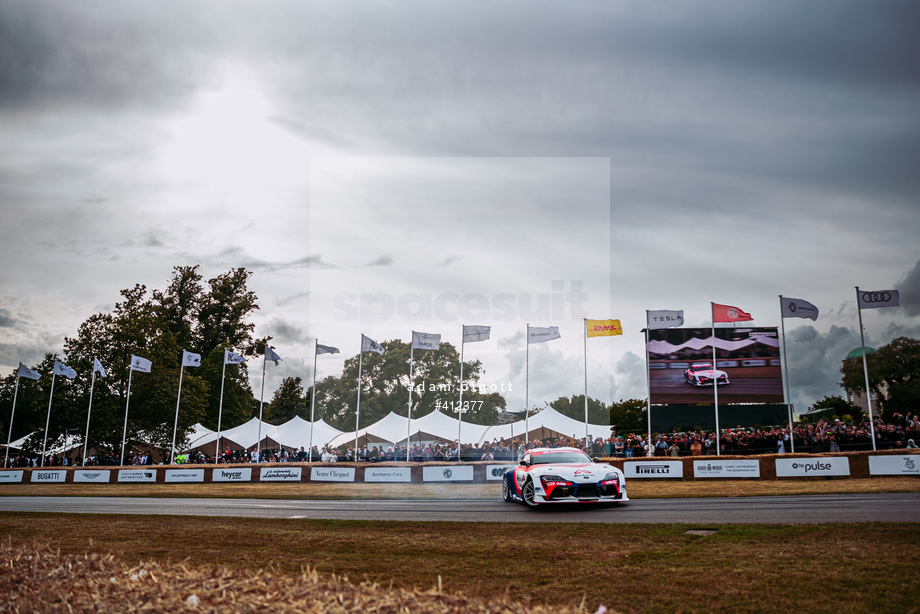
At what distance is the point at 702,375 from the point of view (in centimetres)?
4497

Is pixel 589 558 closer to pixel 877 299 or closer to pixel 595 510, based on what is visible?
pixel 595 510

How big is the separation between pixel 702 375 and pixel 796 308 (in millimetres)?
12665

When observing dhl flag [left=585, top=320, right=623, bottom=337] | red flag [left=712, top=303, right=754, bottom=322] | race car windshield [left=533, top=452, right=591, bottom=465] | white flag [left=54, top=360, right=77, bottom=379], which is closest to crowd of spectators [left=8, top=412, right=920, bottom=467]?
red flag [left=712, top=303, right=754, bottom=322]

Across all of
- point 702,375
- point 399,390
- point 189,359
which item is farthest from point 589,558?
point 399,390

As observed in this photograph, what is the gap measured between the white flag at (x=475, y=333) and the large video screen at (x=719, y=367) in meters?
12.0

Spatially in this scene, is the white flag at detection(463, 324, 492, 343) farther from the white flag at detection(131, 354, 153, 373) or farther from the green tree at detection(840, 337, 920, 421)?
the green tree at detection(840, 337, 920, 421)

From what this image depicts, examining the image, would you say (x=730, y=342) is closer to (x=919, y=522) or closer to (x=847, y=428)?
(x=847, y=428)

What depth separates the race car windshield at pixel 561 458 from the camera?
52.6 ft

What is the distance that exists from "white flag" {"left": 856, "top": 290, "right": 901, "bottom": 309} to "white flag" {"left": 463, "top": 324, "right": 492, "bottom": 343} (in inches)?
795

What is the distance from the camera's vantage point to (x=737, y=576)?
685 cm

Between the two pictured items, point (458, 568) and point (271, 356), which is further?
point (271, 356)
